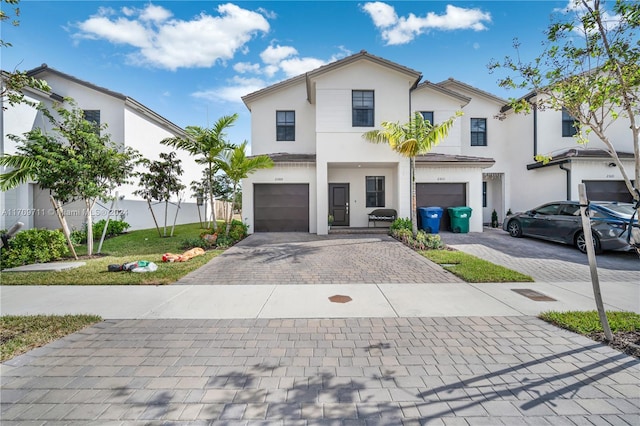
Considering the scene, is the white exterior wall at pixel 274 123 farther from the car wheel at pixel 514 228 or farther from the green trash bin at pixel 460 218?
the car wheel at pixel 514 228

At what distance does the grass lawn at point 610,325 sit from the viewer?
3.45 m

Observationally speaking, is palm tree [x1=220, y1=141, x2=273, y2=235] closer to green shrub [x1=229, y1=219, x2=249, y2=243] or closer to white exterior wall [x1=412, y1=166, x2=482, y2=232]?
green shrub [x1=229, y1=219, x2=249, y2=243]

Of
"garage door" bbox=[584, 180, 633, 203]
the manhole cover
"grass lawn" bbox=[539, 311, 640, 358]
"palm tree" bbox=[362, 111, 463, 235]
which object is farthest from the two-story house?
"grass lawn" bbox=[539, 311, 640, 358]

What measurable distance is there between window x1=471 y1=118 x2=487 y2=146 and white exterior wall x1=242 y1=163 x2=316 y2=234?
1017 centimetres

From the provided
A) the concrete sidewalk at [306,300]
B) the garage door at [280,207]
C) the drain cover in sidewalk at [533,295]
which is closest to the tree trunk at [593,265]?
the concrete sidewalk at [306,300]

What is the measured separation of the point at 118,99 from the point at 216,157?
8408 millimetres

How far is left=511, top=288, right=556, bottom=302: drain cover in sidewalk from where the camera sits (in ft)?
16.8

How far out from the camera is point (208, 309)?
185 inches

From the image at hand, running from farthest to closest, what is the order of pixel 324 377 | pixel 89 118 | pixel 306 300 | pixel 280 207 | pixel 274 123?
pixel 89 118, pixel 274 123, pixel 280 207, pixel 306 300, pixel 324 377

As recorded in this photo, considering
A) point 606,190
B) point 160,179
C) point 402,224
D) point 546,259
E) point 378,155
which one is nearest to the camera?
point 546,259

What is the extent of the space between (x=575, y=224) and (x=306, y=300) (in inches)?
398

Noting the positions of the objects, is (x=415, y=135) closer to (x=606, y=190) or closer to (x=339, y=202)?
(x=339, y=202)

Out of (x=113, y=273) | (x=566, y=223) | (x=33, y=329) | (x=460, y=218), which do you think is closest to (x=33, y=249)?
(x=113, y=273)

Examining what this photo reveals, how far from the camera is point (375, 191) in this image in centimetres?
1462
